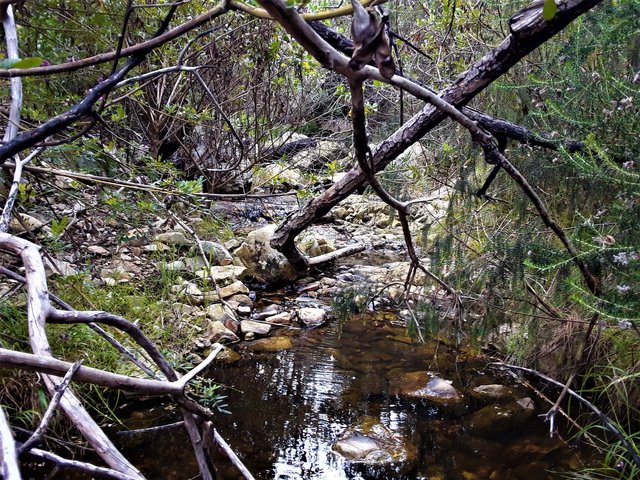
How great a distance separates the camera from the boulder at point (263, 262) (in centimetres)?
536

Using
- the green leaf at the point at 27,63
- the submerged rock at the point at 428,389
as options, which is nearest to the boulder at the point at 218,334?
the submerged rock at the point at 428,389

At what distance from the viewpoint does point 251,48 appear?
454 centimetres

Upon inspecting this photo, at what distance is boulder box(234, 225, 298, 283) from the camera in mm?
5355

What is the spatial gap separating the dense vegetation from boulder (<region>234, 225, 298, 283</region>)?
1235 millimetres

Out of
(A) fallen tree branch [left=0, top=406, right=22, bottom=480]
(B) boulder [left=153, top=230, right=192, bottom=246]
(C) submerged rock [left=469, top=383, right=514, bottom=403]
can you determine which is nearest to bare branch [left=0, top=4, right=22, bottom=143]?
(A) fallen tree branch [left=0, top=406, right=22, bottom=480]

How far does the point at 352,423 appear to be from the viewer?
3025 mm

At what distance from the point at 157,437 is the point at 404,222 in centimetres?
230

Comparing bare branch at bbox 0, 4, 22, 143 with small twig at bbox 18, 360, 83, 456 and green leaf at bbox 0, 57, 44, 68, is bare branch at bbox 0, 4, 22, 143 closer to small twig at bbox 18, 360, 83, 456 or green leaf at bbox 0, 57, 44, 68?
green leaf at bbox 0, 57, 44, 68

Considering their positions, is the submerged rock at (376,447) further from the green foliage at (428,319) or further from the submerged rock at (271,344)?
the submerged rock at (271,344)

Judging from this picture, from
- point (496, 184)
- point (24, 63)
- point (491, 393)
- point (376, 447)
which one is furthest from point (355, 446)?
point (24, 63)

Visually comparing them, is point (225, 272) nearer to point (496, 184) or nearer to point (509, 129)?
point (496, 184)

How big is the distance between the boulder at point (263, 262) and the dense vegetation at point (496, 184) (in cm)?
123

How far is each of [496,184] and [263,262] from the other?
9.27 feet

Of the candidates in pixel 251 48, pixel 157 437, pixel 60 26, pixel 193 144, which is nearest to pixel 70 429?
pixel 157 437
